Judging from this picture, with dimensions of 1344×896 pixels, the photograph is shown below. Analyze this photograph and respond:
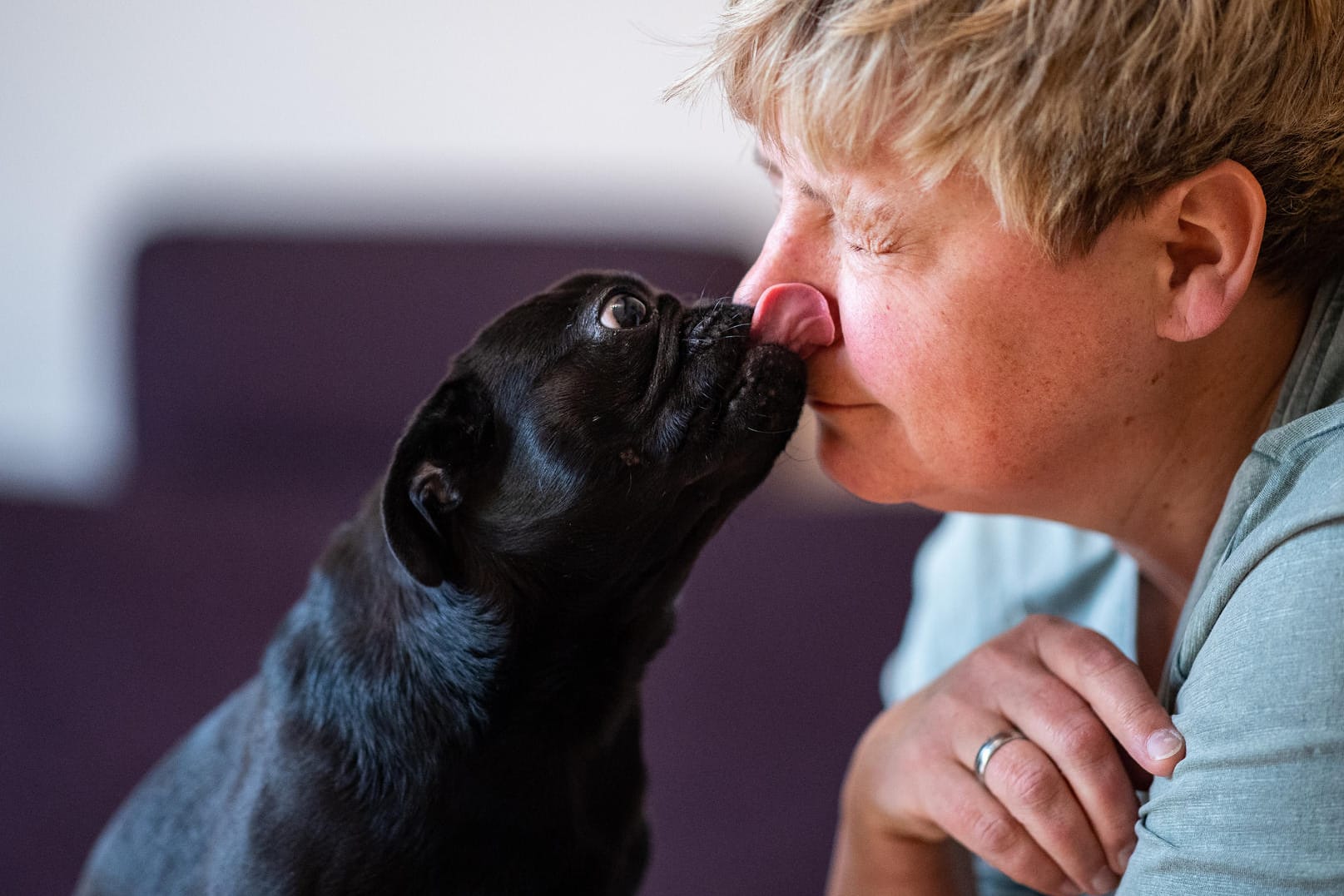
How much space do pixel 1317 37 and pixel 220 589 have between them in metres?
1.64

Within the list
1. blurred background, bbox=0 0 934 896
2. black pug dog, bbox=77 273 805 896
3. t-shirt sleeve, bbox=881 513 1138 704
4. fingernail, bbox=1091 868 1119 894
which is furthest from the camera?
blurred background, bbox=0 0 934 896

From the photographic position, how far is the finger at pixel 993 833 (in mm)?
939

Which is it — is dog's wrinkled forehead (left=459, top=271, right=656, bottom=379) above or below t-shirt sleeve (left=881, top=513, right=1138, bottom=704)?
above

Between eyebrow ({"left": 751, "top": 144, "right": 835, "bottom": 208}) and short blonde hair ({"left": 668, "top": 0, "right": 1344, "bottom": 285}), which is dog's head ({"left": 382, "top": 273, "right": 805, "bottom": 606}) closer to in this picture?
eyebrow ({"left": 751, "top": 144, "right": 835, "bottom": 208})

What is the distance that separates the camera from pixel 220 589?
1916 millimetres

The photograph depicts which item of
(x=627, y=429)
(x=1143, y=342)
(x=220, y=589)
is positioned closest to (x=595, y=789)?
(x=627, y=429)

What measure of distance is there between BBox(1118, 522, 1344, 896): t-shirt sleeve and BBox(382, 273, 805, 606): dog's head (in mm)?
391

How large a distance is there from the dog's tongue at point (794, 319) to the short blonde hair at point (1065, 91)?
0.45 feet

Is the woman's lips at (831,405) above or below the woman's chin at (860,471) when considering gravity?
above

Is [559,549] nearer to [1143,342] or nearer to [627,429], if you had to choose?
[627,429]

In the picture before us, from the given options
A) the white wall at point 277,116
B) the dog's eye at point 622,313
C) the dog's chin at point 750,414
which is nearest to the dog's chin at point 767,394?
the dog's chin at point 750,414

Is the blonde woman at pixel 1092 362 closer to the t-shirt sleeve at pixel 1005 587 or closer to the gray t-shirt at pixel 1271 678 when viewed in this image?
the gray t-shirt at pixel 1271 678

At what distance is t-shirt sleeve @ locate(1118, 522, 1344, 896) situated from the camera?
0.70 m

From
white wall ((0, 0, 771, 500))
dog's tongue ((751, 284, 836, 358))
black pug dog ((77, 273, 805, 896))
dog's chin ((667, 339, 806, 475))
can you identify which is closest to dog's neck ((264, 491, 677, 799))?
black pug dog ((77, 273, 805, 896))
